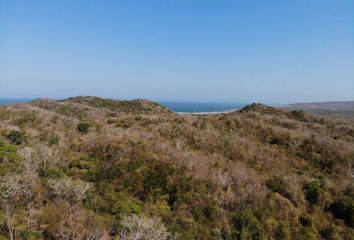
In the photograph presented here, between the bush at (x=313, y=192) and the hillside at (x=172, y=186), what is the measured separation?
0.13 feet

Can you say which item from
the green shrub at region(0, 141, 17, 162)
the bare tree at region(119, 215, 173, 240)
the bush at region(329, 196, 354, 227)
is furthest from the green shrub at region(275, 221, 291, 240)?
the green shrub at region(0, 141, 17, 162)

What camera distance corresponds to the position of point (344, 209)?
→ 11.1 m

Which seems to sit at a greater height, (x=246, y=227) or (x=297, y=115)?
(x=297, y=115)

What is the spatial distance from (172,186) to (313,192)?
5.84 metres

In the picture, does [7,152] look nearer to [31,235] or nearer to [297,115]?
[31,235]

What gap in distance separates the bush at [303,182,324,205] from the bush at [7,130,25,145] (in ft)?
44.9

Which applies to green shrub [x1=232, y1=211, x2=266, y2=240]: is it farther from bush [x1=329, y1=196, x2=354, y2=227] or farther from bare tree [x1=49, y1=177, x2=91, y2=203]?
bare tree [x1=49, y1=177, x2=91, y2=203]

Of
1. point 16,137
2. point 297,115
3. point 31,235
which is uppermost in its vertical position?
point 297,115

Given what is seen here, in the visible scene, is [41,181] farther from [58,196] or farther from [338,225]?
[338,225]

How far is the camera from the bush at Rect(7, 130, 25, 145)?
1464cm

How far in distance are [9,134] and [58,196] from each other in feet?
27.4

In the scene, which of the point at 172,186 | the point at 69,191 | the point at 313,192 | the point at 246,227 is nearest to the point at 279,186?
the point at 313,192

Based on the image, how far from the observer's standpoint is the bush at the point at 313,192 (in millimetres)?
11668

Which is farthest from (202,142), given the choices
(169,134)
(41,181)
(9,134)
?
(9,134)
